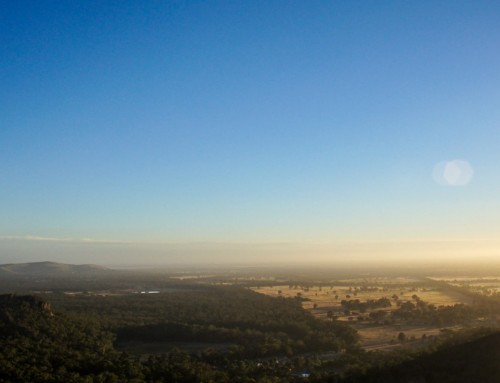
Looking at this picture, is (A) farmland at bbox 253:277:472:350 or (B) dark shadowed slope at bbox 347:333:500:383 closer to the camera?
(B) dark shadowed slope at bbox 347:333:500:383

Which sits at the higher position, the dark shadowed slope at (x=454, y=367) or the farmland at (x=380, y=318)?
the dark shadowed slope at (x=454, y=367)

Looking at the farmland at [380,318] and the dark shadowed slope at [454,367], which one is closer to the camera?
the dark shadowed slope at [454,367]

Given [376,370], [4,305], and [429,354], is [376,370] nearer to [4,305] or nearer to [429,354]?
[429,354]

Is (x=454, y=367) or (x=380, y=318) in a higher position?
(x=454, y=367)

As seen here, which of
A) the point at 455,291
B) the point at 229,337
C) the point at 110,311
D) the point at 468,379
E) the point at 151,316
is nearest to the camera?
the point at 468,379

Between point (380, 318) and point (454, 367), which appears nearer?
point (454, 367)

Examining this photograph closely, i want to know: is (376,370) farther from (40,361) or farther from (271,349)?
(40,361)

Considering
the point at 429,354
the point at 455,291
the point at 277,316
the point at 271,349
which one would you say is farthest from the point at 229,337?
the point at 455,291

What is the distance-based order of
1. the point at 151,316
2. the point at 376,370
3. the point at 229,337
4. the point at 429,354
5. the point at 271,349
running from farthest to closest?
the point at 151,316, the point at 229,337, the point at 271,349, the point at 429,354, the point at 376,370

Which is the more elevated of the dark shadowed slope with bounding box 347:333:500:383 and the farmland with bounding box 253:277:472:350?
the dark shadowed slope with bounding box 347:333:500:383

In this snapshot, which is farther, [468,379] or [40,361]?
[40,361]
